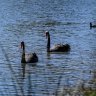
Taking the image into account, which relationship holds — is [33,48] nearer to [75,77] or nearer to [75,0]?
[75,77]

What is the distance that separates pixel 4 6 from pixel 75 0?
1305cm

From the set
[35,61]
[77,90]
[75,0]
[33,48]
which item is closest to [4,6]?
[75,0]

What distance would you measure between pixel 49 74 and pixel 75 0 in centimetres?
4605

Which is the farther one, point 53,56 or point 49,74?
point 53,56

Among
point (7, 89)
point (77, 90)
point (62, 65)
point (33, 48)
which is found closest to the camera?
point (77, 90)

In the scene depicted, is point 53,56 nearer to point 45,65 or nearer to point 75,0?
point 45,65

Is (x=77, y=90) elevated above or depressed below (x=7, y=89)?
above

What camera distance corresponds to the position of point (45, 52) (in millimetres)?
24609

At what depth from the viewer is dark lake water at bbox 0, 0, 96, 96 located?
13501mm

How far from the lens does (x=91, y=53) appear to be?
2375cm

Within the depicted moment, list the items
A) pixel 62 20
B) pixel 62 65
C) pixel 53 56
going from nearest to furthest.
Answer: pixel 62 65 → pixel 53 56 → pixel 62 20

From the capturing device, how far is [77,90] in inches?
382

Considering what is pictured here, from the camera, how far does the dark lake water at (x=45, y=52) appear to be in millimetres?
13501

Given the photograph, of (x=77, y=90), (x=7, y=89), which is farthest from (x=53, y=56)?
(x=77, y=90)
